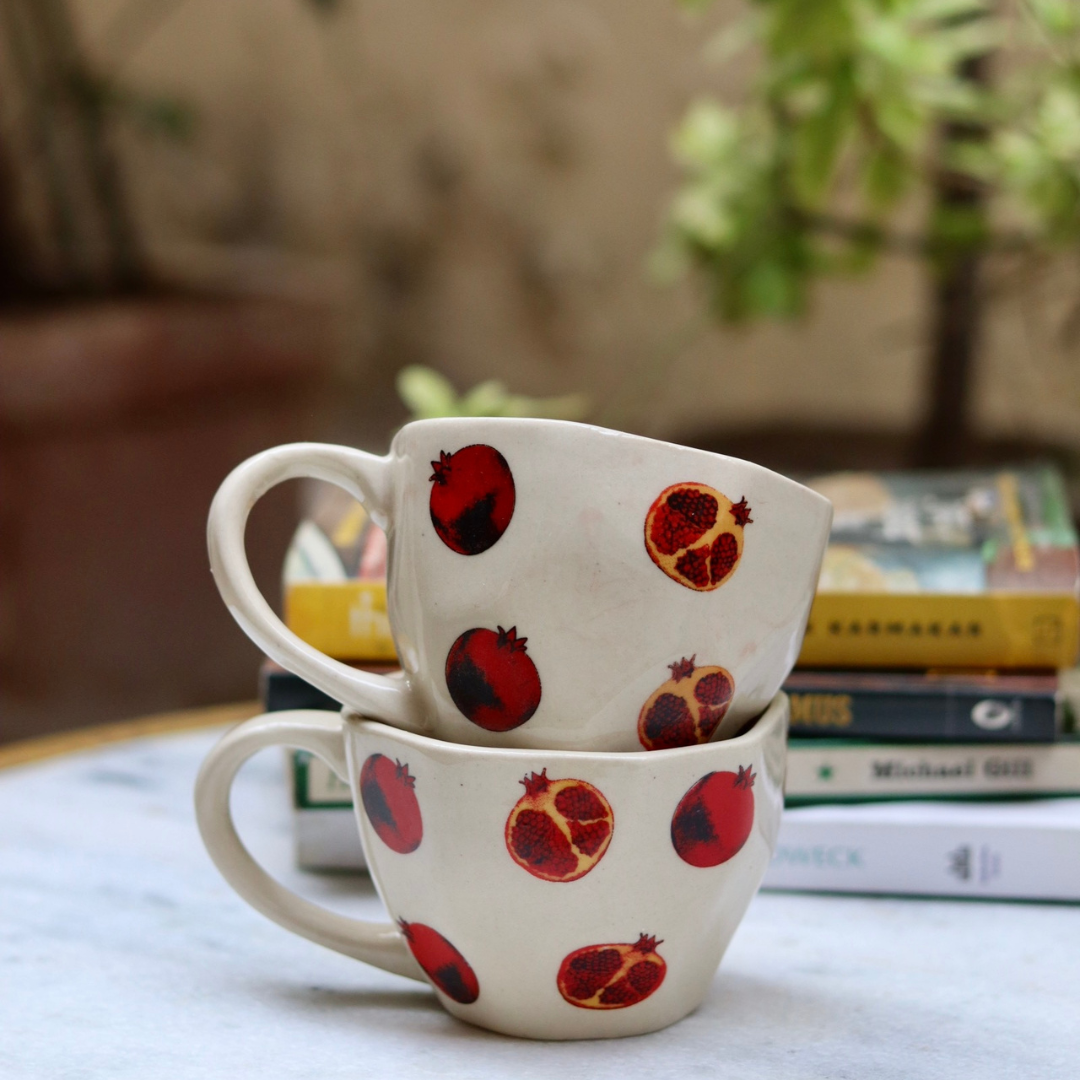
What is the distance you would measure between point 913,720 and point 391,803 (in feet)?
0.77

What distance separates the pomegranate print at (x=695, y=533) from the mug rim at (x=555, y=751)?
5 cm

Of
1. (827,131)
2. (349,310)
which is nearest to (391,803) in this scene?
(827,131)

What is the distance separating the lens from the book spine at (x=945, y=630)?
489mm

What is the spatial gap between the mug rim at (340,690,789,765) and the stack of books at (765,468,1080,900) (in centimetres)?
13

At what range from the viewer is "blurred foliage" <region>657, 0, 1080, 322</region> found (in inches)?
28.1

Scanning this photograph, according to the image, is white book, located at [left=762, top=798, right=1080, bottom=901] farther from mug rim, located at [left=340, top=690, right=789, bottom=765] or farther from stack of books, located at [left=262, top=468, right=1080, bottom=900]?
mug rim, located at [left=340, top=690, right=789, bottom=765]

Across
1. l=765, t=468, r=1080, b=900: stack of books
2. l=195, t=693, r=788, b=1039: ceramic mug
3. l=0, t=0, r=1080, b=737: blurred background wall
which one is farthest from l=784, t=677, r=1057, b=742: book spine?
l=0, t=0, r=1080, b=737: blurred background wall

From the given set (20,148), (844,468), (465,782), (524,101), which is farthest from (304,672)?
(20,148)

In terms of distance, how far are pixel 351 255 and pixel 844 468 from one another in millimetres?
698

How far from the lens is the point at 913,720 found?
1.63 ft

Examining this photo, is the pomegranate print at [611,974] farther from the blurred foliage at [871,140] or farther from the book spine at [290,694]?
the blurred foliage at [871,140]

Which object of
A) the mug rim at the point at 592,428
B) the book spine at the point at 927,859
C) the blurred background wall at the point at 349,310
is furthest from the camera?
the blurred background wall at the point at 349,310

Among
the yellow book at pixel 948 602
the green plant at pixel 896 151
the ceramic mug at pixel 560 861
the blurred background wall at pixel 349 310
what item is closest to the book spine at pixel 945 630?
the yellow book at pixel 948 602

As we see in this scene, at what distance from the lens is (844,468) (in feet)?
4.13
